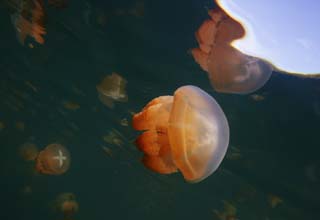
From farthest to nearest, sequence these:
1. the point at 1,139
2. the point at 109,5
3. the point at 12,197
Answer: the point at 12,197, the point at 1,139, the point at 109,5

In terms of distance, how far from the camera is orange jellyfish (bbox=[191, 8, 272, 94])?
206 inches

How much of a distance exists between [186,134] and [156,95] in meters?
5.64

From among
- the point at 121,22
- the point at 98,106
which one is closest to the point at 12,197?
the point at 98,106

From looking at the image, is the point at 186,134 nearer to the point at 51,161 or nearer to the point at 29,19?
the point at 29,19

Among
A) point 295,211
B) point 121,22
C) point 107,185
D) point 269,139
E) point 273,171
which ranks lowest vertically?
point 107,185

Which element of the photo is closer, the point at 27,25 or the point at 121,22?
the point at 121,22

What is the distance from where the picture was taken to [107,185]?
32.8 meters

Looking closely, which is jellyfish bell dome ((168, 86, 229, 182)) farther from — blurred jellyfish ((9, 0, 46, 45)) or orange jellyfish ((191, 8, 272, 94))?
blurred jellyfish ((9, 0, 46, 45))

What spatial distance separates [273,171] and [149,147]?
677 centimetres

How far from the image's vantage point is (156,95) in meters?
9.36

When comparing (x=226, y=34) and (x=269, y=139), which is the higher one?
(x=226, y=34)

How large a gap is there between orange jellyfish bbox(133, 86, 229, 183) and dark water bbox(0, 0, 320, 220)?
1.98 meters

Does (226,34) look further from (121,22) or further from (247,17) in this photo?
(121,22)

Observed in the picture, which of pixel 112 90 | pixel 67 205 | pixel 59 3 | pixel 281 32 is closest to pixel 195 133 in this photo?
pixel 281 32
